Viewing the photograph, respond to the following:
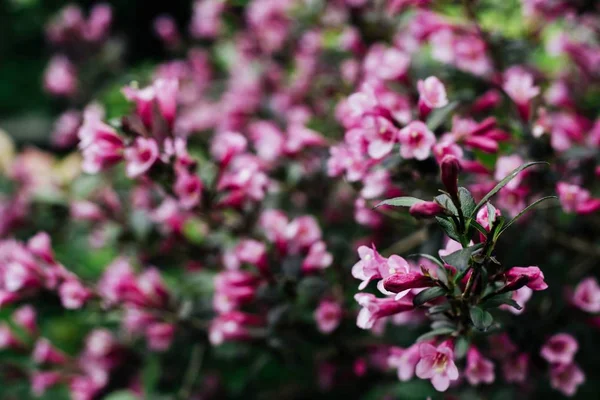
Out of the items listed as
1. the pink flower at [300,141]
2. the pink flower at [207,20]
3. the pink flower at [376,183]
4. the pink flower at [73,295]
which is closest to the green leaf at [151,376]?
the pink flower at [73,295]

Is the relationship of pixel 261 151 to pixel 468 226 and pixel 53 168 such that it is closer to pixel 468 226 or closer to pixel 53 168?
pixel 468 226

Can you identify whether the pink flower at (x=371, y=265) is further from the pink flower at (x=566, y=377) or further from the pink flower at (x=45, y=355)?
the pink flower at (x=45, y=355)

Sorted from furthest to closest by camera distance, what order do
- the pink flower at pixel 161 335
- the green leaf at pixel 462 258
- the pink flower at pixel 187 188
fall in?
the pink flower at pixel 161 335 < the pink flower at pixel 187 188 < the green leaf at pixel 462 258

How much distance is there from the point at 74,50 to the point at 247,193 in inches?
86.2

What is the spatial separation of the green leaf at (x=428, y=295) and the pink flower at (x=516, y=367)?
46 centimetres

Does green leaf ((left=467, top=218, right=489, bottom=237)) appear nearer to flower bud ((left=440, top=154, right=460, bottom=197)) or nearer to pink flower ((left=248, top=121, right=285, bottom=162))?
flower bud ((left=440, top=154, right=460, bottom=197))

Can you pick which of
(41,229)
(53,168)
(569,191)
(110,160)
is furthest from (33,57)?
(569,191)

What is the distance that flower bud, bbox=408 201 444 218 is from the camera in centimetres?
104

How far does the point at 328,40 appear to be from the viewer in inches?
108

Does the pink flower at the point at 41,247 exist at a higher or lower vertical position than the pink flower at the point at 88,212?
higher

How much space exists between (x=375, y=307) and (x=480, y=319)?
192 mm

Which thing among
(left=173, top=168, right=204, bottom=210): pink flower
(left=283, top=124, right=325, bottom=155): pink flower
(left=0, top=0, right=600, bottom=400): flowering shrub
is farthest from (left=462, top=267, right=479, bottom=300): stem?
(left=283, top=124, right=325, bottom=155): pink flower

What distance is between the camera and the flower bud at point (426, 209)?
1035 millimetres

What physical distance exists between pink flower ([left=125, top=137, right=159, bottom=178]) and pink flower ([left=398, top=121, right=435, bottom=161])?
0.56 meters
